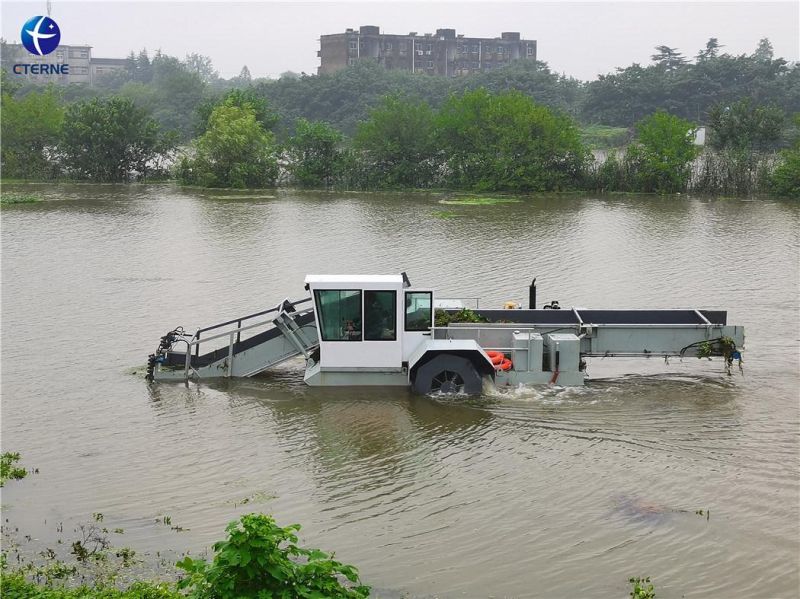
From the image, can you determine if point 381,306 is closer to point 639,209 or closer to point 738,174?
point 639,209

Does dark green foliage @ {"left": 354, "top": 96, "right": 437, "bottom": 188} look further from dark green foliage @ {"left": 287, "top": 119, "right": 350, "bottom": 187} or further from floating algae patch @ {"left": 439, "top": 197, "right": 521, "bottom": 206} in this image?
floating algae patch @ {"left": 439, "top": 197, "right": 521, "bottom": 206}

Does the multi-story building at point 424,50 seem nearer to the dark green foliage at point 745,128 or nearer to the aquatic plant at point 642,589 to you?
the dark green foliage at point 745,128

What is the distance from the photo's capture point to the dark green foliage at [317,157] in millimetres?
56312

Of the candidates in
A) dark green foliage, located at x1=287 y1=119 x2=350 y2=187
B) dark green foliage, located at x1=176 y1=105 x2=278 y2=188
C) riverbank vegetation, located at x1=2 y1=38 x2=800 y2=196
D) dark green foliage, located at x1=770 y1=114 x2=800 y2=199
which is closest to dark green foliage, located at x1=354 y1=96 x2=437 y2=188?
riverbank vegetation, located at x1=2 y1=38 x2=800 y2=196

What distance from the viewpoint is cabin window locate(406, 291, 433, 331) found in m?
16.8

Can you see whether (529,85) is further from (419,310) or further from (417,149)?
(419,310)

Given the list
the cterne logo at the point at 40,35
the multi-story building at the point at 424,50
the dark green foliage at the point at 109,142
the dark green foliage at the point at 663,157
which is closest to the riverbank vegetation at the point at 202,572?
the cterne logo at the point at 40,35

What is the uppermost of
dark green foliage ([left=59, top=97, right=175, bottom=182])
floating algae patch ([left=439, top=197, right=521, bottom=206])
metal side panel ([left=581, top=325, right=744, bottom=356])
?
dark green foliage ([left=59, top=97, right=175, bottom=182])

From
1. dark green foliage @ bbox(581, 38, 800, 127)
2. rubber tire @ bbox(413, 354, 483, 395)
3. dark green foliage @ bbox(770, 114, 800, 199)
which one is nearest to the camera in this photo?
rubber tire @ bbox(413, 354, 483, 395)

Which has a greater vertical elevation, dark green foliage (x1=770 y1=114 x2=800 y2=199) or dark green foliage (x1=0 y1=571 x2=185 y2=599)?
dark green foliage (x1=770 y1=114 x2=800 y2=199)

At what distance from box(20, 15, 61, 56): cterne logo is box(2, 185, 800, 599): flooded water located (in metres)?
6.93

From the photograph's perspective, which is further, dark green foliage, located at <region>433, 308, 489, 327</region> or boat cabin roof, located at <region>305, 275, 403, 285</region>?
dark green foliage, located at <region>433, 308, 489, 327</region>

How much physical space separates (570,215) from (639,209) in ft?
13.7

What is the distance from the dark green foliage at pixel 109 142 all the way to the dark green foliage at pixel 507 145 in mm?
19314
